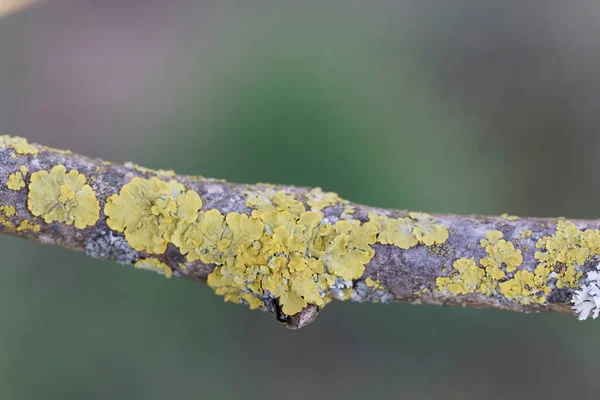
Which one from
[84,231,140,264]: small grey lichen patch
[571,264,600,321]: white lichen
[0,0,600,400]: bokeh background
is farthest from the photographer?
[0,0,600,400]: bokeh background

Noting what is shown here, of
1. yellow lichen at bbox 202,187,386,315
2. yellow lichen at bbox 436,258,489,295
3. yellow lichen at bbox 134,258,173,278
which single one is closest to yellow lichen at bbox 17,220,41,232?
yellow lichen at bbox 134,258,173,278

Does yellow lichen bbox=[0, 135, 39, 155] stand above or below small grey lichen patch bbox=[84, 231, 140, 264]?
above

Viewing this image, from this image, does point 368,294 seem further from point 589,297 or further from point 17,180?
point 17,180

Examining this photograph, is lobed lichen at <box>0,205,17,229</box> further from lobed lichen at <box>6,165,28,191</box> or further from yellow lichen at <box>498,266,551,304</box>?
yellow lichen at <box>498,266,551,304</box>

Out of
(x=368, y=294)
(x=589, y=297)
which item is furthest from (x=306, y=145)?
(x=589, y=297)

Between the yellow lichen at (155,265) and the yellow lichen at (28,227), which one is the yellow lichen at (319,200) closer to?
the yellow lichen at (155,265)

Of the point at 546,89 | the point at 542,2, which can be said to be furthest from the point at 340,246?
the point at 542,2

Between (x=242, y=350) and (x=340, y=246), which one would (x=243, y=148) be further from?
(x=340, y=246)
